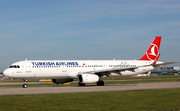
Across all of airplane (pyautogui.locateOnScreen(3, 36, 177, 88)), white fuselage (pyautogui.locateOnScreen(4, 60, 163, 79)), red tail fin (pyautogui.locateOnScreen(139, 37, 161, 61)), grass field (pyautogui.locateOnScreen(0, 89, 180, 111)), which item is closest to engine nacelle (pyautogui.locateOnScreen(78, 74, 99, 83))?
airplane (pyautogui.locateOnScreen(3, 36, 177, 88))

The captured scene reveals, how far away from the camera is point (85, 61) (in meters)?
45.7

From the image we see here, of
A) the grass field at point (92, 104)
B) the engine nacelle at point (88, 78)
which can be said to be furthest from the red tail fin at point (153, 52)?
the grass field at point (92, 104)

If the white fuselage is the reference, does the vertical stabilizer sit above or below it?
above

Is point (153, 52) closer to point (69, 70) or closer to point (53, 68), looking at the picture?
point (69, 70)

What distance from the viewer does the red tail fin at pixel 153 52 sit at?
5288 centimetres

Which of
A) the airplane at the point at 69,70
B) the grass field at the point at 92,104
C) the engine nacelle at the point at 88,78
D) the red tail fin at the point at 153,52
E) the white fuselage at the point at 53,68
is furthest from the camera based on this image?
the red tail fin at the point at 153,52

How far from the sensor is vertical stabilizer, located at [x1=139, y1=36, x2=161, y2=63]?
52.9 meters

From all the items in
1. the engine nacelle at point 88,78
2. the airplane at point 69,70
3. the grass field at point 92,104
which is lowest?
the grass field at point 92,104

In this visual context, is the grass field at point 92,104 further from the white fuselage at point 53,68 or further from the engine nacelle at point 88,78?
the white fuselage at point 53,68

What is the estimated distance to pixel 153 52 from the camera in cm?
5316

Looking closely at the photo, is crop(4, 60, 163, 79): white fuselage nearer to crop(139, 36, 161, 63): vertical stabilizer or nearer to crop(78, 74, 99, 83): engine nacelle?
crop(78, 74, 99, 83): engine nacelle

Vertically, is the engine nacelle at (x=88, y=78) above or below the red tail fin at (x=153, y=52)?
below

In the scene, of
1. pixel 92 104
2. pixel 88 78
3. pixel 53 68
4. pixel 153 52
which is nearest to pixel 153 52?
pixel 153 52

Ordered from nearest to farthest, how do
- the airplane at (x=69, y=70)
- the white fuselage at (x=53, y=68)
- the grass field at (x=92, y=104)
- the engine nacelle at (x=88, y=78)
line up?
1. the grass field at (x=92, y=104)
2. the white fuselage at (x=53, y=68)
3. the airplane at (x=69, y=70)
4. the engine nacelle at (x=88, y=78)
